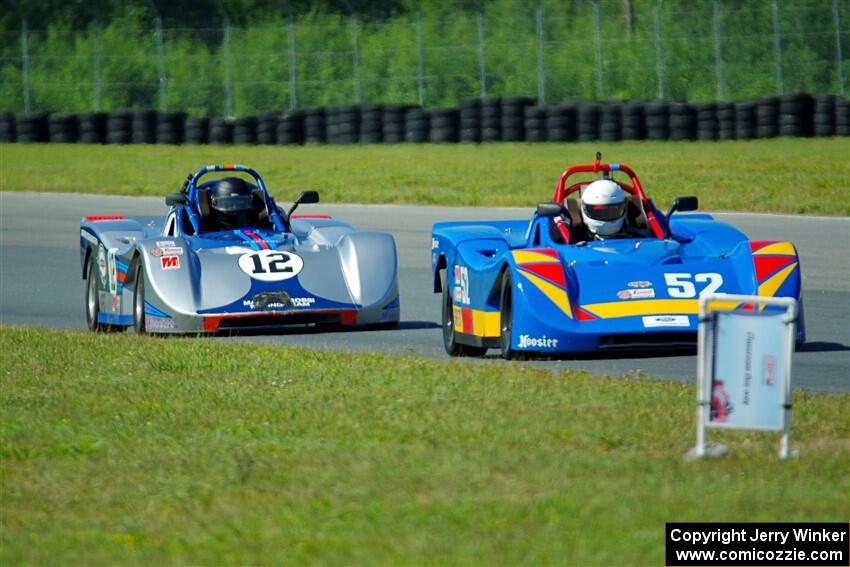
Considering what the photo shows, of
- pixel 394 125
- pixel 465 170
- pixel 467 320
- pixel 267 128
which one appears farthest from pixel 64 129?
pixel 467 320

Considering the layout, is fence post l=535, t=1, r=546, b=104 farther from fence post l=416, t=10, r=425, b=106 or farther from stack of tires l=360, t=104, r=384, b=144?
stack of tires l=360, t=104, r=384, b=144

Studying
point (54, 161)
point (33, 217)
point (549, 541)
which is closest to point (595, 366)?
point (549, 541)

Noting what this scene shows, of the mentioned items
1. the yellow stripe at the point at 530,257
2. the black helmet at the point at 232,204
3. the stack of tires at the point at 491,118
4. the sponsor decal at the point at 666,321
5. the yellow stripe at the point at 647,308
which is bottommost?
the sponsor decal at the point at 666,321

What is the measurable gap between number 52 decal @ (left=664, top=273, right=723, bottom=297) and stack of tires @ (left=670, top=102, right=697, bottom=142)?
19.4 m

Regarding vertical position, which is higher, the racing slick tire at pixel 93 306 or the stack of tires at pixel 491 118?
the stack of tires at pixel 491 118

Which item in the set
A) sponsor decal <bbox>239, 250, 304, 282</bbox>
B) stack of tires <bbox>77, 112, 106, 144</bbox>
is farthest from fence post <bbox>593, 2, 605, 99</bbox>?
sponsor decal <bbox>239, 250, 304, 282</bbox>

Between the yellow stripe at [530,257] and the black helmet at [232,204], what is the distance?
3.68 meters

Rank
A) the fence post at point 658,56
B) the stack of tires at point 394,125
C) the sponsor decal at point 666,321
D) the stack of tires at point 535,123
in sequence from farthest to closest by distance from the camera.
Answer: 1. the fence post at point 658,56
2. the stack of tires at point 394,125
3. the stack of tires at point 535,123
4. the sponsor decal at point 666,321

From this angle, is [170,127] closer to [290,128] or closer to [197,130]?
[197,130]

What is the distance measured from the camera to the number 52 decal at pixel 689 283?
10.6 m

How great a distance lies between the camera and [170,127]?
33.2m

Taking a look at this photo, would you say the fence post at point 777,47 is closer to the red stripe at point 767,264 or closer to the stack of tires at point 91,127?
the stack of tires at point 91,127

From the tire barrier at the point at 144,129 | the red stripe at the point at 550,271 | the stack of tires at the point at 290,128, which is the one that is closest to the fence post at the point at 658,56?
the stack of tires at the point at 290,128

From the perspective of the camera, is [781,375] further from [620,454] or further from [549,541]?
[549,541]
